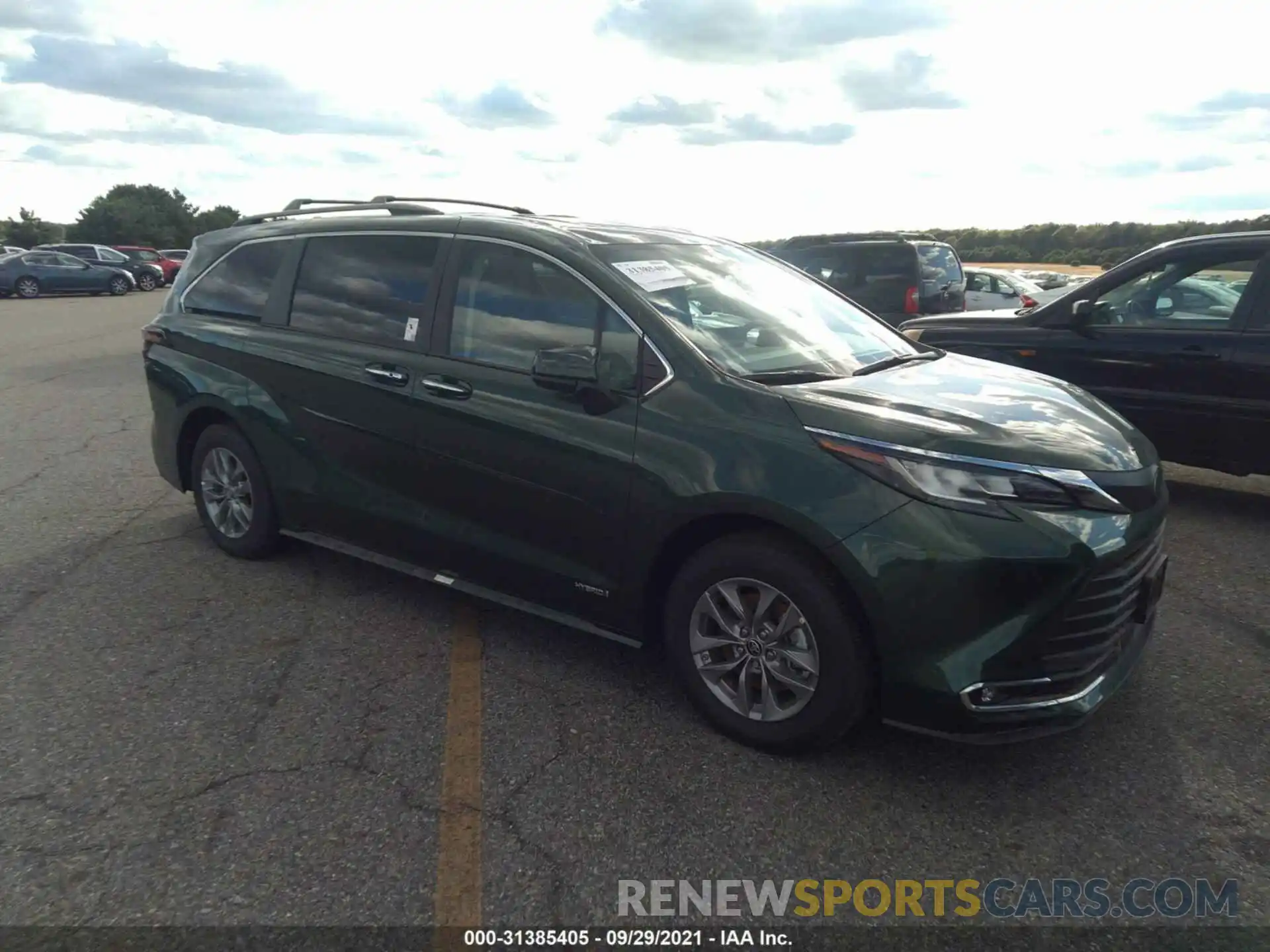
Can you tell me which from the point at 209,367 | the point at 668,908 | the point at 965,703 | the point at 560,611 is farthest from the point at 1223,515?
the point at 209,367

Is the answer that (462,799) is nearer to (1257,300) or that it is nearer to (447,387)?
(447,387)

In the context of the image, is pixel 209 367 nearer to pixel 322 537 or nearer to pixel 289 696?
pixel 322 537

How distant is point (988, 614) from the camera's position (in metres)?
3.10

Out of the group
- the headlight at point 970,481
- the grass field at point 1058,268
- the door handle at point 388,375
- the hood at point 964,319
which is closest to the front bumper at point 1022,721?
the headlight at point 970,481

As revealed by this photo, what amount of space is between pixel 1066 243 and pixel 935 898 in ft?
191

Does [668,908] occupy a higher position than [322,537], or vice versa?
[322,537]

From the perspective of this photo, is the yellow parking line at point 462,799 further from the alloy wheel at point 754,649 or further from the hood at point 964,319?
the hood at point 964,319

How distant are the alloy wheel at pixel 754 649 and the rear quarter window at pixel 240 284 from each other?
310 centimetres

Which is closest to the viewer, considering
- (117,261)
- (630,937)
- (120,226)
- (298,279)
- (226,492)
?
(630,937)

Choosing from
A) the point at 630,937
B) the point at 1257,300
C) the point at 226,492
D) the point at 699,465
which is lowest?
the point at 630,937

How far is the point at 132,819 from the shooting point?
3.14m

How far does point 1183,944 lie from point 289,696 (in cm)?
312

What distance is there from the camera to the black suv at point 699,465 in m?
3.16

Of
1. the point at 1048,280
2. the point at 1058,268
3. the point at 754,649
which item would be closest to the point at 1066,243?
the point at 1058,268
